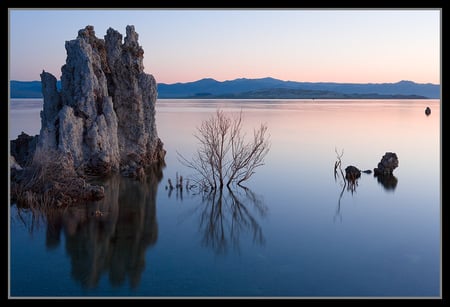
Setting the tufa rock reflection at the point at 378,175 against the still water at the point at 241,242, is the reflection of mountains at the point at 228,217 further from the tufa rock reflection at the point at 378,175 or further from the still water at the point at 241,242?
the tufa rock reflection at the point at 378,175

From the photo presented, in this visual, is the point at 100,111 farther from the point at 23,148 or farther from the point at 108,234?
the point at 108,234

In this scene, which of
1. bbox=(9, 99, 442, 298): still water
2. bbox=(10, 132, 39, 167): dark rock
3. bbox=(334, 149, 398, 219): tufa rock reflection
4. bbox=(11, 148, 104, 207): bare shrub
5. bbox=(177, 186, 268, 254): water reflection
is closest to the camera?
bbox=(9, 99, 442, 298): still water

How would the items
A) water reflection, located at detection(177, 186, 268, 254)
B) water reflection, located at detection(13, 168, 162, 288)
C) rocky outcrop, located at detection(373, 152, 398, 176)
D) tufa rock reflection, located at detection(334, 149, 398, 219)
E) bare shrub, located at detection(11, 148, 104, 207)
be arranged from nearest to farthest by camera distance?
water reflection, located at detection(13, 168, 162, 288) → water reflection, located at detection(177, 186, 268, 254) → bare shrub, located at detection(11, 148, 104, 207) → tufa rock reflection, located at detection(334, 149, 398, 219) → rocky outcrop, located at detection(373, 152, 398, 176)

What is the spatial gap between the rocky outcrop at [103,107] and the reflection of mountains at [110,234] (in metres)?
2.34

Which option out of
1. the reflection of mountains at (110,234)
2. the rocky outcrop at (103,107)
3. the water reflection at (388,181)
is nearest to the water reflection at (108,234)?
the reflection of mountains at (110,234)

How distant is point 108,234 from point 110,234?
49 millimetres

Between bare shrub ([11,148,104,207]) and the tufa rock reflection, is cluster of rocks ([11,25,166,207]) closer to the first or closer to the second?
bare shrub ([11,148,104,207])

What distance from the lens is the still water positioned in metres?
8.81

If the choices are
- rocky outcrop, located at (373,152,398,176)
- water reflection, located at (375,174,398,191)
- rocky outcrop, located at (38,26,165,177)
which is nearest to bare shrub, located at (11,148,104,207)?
rocky outcrop, located at (38,26,165,177)

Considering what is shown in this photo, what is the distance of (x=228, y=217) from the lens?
541 inches

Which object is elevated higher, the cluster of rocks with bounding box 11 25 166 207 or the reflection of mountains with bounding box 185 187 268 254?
the cluster of rocks with bounding box 11 25 166 207

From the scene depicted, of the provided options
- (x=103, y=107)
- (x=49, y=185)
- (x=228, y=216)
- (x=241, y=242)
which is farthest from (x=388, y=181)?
(x=49, y=185)

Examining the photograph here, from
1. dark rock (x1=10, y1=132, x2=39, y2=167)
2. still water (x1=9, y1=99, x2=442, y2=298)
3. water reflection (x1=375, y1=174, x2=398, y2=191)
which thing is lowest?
still water (x1=9, y1=99, x2=442, y2=298)
